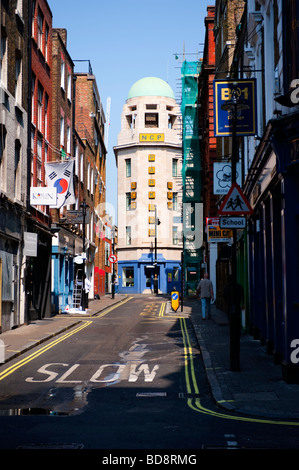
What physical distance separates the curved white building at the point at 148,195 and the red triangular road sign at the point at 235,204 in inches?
2571

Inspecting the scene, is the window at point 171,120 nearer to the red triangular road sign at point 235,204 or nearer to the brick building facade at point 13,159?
the brick building facade at point 13,159

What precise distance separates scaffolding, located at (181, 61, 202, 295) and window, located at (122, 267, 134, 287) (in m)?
18.5

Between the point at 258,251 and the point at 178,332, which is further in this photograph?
the point at 178,332

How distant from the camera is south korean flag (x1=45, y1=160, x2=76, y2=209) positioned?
28.1 m

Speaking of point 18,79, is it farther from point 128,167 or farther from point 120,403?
point 128,167

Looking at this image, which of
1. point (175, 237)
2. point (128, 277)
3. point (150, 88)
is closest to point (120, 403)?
point (128, 277)

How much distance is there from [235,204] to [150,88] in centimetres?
7436

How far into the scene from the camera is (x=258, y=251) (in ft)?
63.8

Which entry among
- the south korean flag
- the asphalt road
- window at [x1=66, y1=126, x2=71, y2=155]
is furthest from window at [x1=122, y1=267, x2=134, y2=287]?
the asphalt road

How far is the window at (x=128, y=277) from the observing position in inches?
3204

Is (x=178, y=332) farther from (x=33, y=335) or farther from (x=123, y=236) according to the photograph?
(x=123, y=236)
